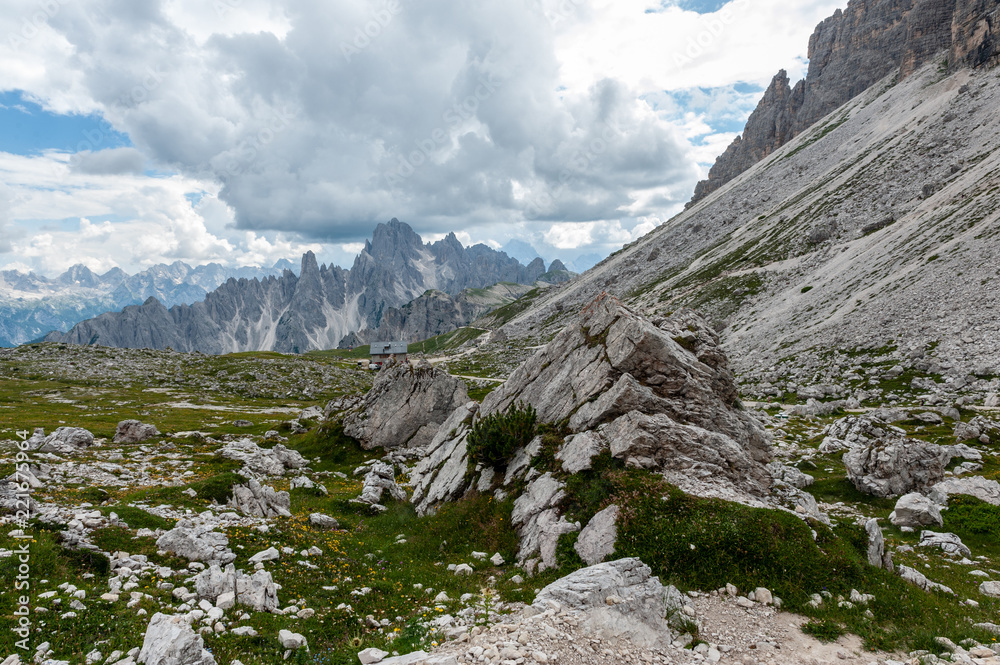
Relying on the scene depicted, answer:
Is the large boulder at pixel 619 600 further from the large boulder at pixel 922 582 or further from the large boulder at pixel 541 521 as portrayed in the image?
the large boulder at pixel 922 582

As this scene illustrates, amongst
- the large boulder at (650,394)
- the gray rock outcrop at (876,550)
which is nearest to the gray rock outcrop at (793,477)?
the large boulder at (650,394)

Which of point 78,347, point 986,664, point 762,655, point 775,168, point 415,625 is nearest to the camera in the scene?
point 986,664

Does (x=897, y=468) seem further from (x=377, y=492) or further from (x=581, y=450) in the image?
(x=377, y=492)

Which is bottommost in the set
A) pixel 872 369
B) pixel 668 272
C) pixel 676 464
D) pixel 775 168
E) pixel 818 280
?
pixel 676 464

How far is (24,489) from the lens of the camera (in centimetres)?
1861

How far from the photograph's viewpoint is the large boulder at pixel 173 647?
29.8ft

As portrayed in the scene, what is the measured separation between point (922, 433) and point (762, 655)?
3504 cm

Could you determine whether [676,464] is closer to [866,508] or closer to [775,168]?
[866,508]

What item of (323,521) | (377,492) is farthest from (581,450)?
(377,492)

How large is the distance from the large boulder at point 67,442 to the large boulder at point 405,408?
834 inches

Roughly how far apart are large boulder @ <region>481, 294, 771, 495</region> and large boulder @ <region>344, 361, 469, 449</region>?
16078 mm

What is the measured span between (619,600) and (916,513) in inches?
737

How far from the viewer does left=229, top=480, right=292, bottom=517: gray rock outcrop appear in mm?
22203

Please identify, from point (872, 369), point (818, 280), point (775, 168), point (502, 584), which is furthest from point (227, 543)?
point (775, 168)
